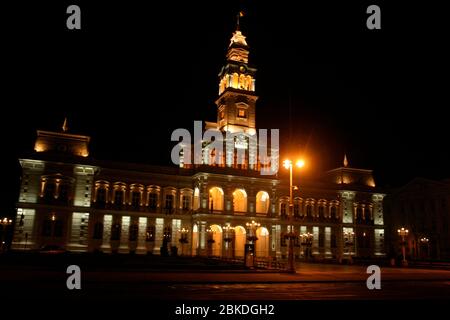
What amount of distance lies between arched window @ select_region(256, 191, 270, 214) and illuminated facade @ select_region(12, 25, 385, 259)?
0.51 ft

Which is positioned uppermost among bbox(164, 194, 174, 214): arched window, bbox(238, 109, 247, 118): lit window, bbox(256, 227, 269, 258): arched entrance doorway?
bbox(238, 109, 247, 118): lit window

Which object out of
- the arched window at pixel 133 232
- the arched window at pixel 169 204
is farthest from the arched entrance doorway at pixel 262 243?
the arched window at pixel 133 232

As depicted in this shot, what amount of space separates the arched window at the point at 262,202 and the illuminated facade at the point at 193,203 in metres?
0.16

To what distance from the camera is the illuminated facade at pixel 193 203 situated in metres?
58.4

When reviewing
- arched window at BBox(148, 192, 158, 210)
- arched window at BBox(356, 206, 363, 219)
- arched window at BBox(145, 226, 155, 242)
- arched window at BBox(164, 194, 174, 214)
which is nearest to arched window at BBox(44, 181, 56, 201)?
arched window at BBox(148, 192, 158, 210)

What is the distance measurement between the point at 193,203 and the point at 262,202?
35.2ft

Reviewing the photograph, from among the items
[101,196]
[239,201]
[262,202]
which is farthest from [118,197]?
[262,202]

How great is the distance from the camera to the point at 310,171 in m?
87.1

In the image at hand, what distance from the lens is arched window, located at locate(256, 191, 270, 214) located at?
67.6 metres

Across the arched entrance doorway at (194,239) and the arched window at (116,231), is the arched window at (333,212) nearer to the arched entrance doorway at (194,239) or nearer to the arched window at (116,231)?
the arched entrance doorway at (194,239)

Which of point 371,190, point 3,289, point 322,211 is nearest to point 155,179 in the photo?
point 322,211

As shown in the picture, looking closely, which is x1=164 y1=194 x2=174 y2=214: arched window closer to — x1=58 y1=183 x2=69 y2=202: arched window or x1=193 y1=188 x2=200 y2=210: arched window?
x1=193 y1=188 x2=200 y2=210: arched window

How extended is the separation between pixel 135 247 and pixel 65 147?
17.2 meters
